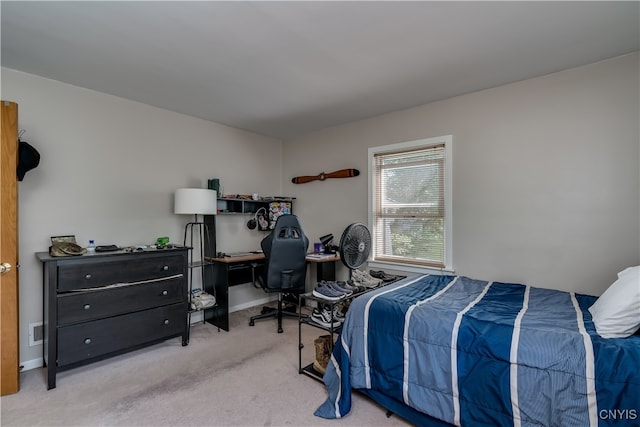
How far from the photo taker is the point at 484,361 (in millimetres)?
1568

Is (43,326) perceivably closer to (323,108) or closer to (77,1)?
(77,1)

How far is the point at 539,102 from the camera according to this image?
2.56m

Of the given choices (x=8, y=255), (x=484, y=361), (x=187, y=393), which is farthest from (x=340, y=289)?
(x=8, y=255)

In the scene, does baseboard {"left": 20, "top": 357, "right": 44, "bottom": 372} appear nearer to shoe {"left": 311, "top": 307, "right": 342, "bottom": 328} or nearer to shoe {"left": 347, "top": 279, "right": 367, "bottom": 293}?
shoe {"left": 311, "top": 307, "right": 342, "bottom": 328}

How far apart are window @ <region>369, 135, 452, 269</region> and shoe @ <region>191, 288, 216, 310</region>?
189 cm

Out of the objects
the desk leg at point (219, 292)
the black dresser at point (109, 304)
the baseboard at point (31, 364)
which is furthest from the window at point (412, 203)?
the baseboard at point (31, 364)

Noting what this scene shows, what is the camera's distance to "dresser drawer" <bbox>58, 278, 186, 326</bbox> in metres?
2.26

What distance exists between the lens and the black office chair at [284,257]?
3139mm

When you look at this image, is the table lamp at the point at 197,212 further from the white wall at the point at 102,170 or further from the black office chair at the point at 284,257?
the black office chair at the point at 284,257

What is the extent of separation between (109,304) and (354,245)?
79.6 inches

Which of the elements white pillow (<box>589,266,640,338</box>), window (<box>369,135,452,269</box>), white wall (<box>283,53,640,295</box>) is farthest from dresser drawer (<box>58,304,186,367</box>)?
white pillow (<box>589,266,640,338</box>)

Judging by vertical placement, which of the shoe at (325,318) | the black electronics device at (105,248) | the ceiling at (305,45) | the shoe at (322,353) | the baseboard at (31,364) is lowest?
the baseboard at (31,364)

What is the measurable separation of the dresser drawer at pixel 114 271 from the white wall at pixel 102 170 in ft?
1.79

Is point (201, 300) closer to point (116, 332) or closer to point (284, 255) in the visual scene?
point (116, 332)
